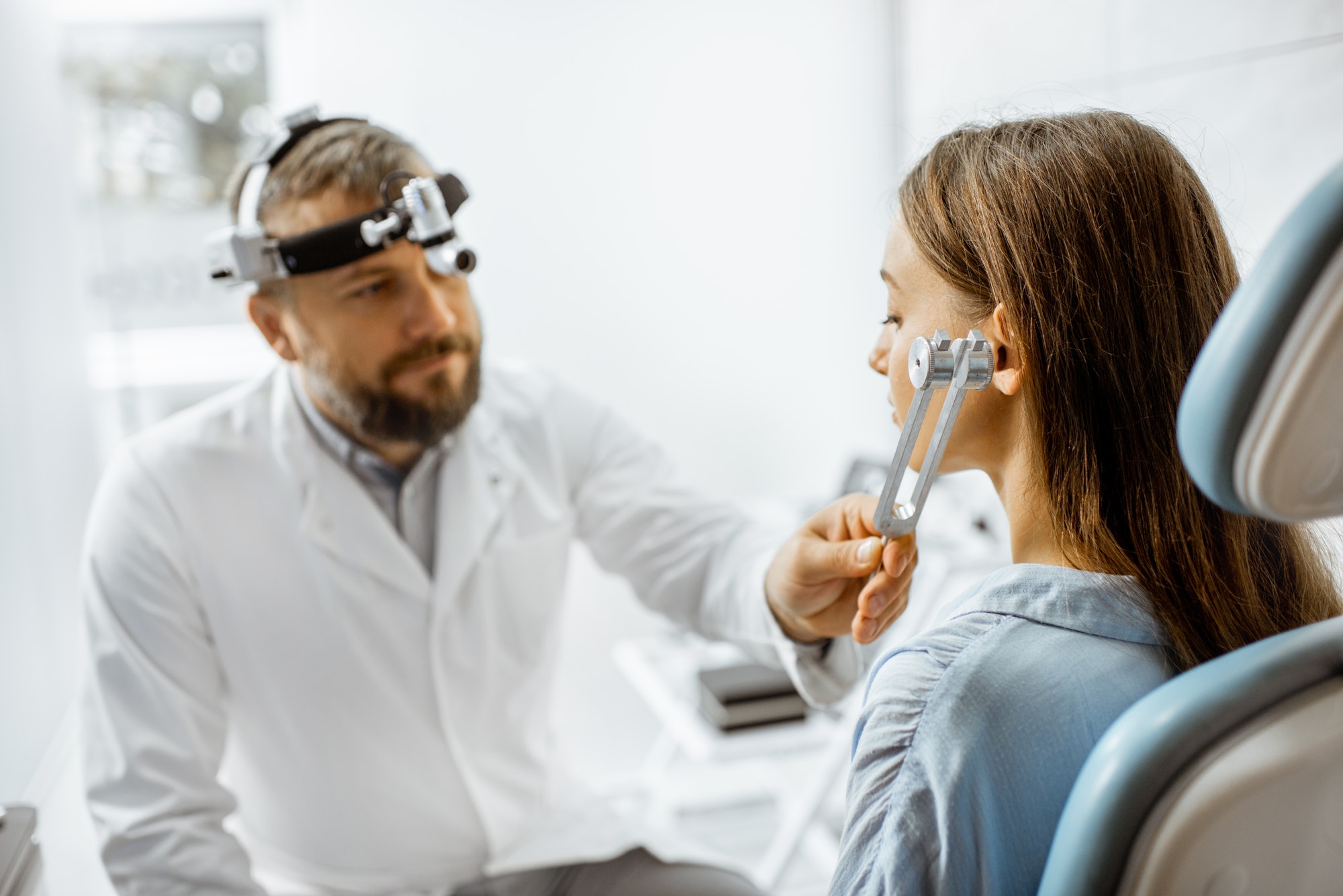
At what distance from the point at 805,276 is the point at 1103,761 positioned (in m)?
2.15

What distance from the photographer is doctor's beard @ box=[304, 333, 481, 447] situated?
137 centimetres

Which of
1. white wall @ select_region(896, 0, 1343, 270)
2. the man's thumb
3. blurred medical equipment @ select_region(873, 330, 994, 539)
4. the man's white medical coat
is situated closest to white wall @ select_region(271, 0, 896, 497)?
white wall @ select_region(896, 0, 1343, 270)

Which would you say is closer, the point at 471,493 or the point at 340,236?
the point at 340,236

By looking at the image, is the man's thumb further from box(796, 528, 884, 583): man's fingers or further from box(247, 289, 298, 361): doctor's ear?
box(247, 289, 298, 361): doctor's ear

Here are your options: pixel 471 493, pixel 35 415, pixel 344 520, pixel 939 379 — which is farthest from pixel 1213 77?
pixel 35 415

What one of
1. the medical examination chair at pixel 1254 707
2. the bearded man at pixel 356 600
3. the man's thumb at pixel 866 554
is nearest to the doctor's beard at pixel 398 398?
the bearded man at pixel 356 600

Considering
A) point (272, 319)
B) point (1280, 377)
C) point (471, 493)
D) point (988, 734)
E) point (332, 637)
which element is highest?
point (1280, 377)

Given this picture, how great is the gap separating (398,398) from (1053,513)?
89 centimetres

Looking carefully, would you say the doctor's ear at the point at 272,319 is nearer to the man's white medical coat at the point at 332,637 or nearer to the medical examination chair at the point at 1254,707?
the man's white medical coat at the point at 332,637

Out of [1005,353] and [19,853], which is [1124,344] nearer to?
[1005,353]

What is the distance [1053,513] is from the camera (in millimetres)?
799

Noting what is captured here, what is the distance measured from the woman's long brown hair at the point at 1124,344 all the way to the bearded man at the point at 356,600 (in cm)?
51

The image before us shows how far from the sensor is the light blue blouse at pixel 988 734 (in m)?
0.65

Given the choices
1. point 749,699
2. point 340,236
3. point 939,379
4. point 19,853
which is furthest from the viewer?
point 749,699
